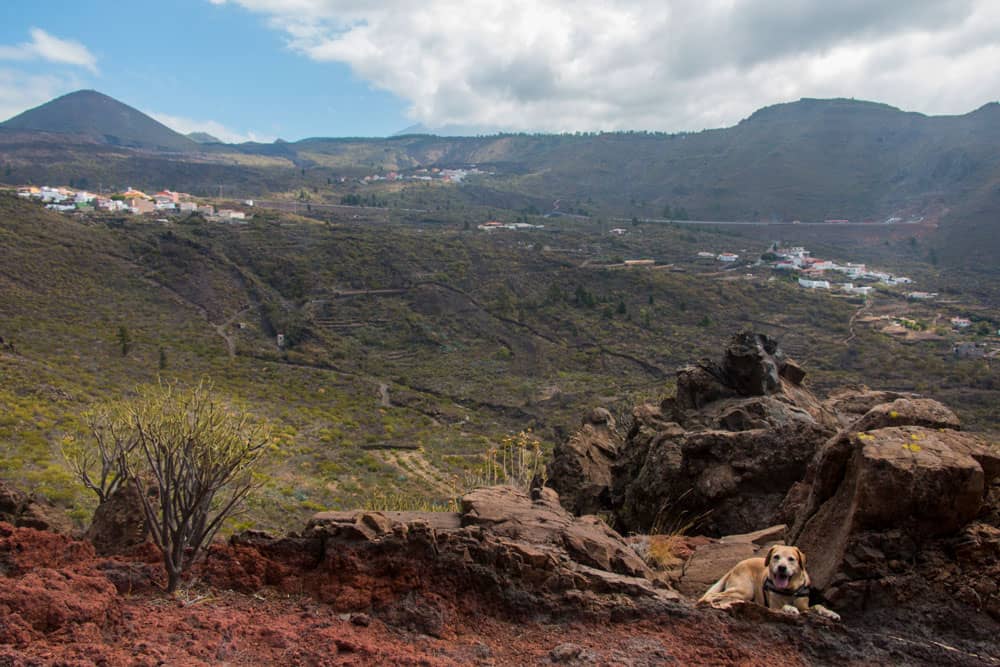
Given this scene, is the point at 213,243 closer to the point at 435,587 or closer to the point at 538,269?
the point at 538,269

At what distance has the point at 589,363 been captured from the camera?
47.2 metres

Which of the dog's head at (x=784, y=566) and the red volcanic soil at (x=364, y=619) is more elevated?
the dog's head at (x=784, y=566)

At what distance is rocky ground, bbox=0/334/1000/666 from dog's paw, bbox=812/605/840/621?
0.51ft

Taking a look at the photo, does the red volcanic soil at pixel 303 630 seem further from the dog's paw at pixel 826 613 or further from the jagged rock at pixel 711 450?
the jagged rock at pixel 711 450

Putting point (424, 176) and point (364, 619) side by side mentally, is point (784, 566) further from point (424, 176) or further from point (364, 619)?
point (424, 176)

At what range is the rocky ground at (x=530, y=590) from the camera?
3.97m

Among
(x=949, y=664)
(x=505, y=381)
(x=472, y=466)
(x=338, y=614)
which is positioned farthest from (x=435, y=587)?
(x=505, y=381)

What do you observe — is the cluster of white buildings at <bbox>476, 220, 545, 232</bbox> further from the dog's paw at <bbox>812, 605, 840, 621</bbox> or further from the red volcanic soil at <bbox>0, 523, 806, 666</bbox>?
the dog's paw at <bbox>812, 605, 840, 621</bbox>

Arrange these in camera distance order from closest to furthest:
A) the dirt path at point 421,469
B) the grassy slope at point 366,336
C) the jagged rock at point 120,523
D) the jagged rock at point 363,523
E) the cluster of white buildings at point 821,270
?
the jagged rock at point 363,523, the jagged rock at point 120,523, the dirt path at point 421,469, the grassy slope at point 366,336, the cluster of white buildings at point 821,270

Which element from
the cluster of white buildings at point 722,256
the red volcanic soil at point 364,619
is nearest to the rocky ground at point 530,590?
the red volcanic soil at point 364,619

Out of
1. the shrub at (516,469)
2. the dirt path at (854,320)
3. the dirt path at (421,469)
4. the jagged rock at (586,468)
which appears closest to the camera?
the jagged rock at (586,468)

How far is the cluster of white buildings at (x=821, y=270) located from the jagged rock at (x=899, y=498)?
239 feet

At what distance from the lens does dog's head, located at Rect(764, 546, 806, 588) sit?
4828 millimetres

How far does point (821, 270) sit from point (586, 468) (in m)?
82.3
